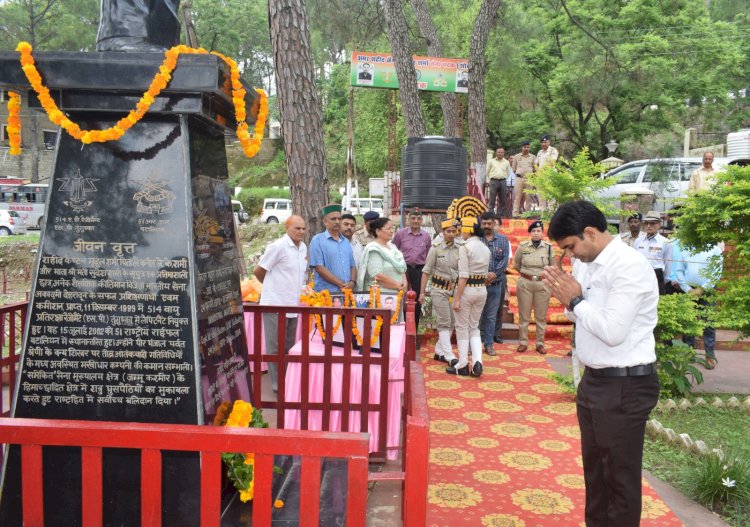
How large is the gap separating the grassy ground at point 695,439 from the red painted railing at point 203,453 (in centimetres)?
313

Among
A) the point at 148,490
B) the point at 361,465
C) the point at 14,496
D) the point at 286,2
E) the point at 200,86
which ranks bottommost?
the point at 14,496

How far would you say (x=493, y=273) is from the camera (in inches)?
312

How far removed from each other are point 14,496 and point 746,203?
5.63m

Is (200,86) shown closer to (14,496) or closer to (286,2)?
(14,496)

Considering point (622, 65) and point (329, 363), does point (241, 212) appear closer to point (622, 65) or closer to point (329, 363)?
point (622, 65)

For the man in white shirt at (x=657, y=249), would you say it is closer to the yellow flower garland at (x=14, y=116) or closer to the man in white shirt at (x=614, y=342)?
the man in white shirt at (x=614, y=342)

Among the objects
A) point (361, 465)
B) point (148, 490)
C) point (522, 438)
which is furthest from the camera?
point (522, 438)

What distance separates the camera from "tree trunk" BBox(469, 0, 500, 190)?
1416 centimetres

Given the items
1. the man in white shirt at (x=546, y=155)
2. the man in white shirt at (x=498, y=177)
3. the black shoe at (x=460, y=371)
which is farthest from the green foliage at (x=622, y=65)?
the black shoe at (x=460, y=371)

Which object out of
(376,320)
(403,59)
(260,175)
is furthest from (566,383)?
(260,175)

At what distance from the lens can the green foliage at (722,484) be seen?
12.9ft

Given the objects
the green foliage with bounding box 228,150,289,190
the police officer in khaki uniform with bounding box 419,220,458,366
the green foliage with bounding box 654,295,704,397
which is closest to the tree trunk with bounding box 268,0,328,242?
the police officer in khaki uniform with bounding box 419,220,458,366

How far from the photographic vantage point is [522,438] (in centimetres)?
522

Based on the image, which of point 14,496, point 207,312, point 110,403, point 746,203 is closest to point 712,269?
point 746,203
